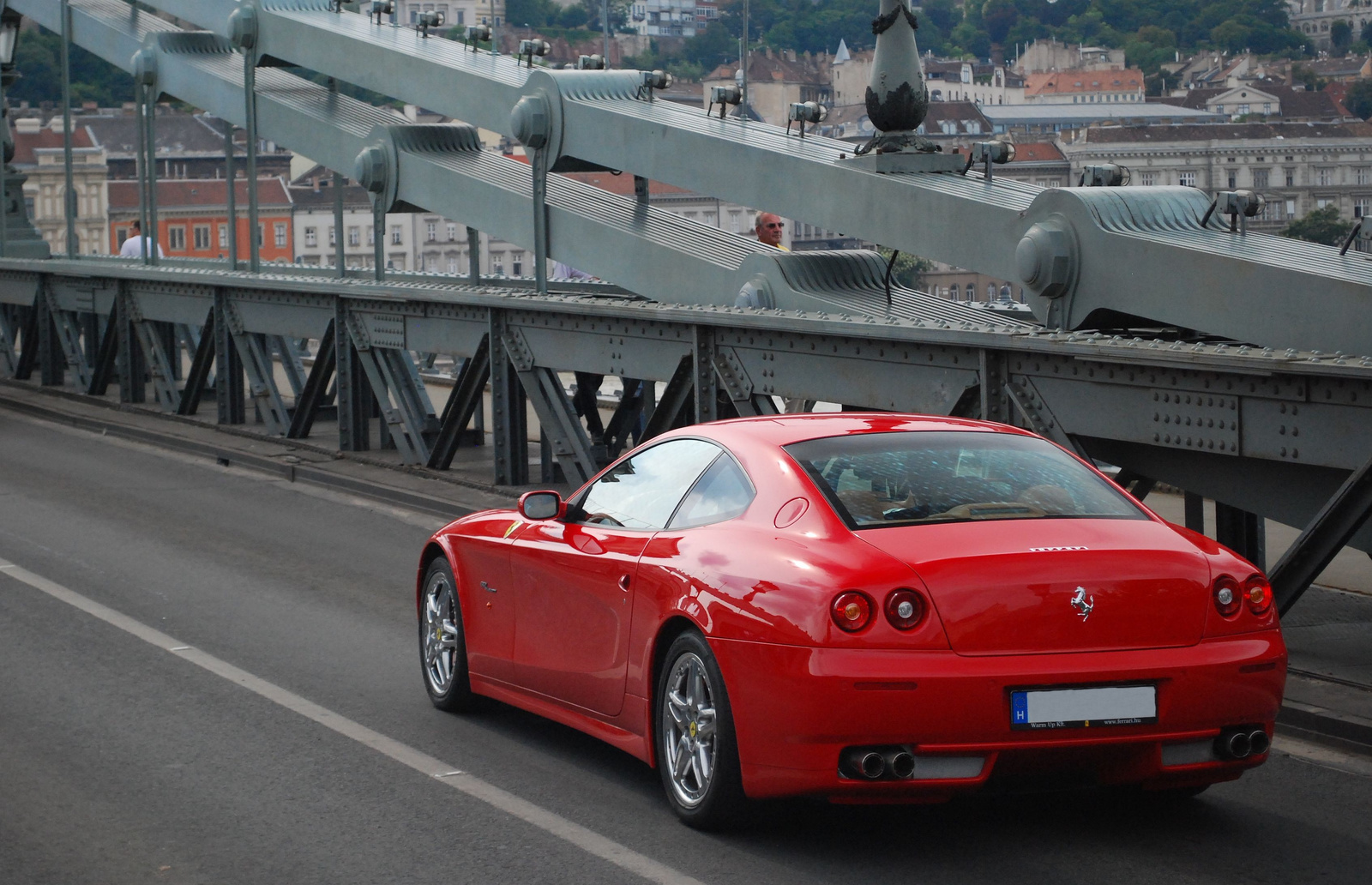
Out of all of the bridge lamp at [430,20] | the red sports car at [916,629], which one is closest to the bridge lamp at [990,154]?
the red sports car at [916,629]

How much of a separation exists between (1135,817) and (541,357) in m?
8.70

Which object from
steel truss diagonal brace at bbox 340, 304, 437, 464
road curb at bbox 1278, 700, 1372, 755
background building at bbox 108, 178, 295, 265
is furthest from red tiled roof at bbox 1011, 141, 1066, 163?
background building at bbox 108, 178, 295, 265

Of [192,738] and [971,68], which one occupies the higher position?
[971,68]

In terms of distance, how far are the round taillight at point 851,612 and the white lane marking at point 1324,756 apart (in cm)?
240

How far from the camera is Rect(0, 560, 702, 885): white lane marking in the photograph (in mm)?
5684

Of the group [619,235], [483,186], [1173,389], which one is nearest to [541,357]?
[619,235]

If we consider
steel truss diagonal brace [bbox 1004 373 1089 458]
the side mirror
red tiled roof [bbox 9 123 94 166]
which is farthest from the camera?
red tiled roof [bbox 9 123 94 166]

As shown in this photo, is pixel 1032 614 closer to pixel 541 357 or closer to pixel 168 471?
pixel 541 357

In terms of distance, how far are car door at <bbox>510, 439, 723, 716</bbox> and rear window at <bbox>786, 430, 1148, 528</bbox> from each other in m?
0.55

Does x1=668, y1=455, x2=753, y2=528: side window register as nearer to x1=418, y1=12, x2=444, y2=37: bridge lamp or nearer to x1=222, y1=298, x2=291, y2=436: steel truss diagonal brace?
x1=222, y1=298, x2=291, y2=436: steel truss diagonal brace

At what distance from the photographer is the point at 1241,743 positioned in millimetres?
5703

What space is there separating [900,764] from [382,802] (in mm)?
1900

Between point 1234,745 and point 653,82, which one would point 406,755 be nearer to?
point 1234,745

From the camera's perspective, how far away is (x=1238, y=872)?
5.49 metres
